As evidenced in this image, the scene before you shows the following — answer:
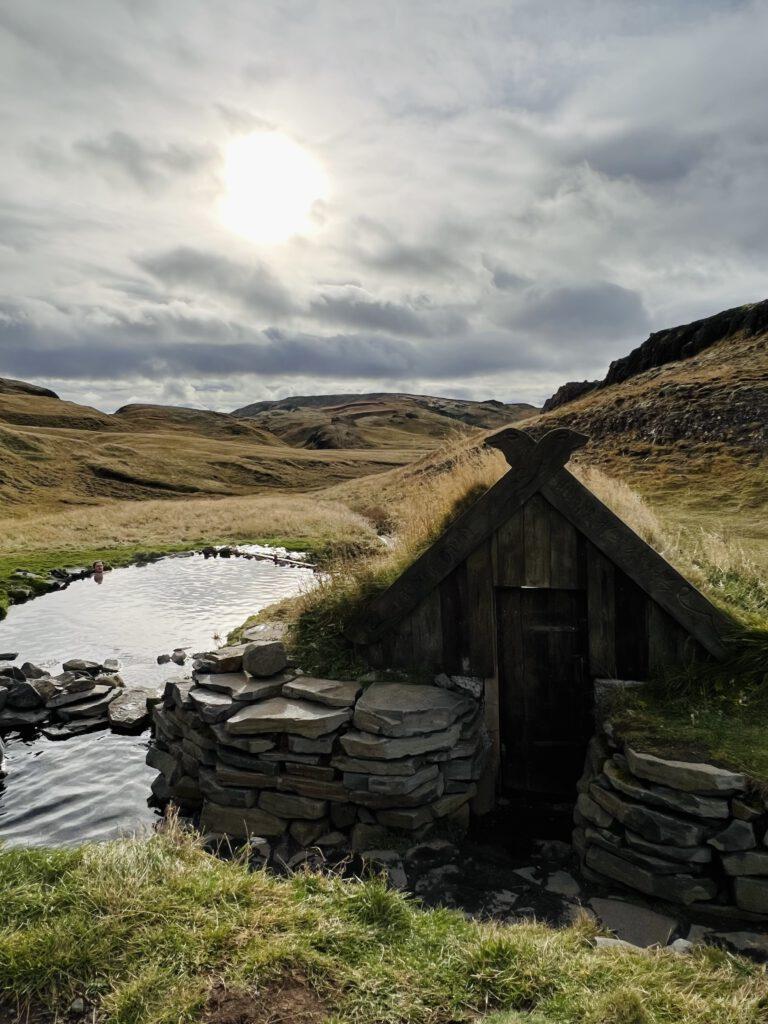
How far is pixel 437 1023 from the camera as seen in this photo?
3723 mm

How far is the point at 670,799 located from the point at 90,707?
33.9 ft

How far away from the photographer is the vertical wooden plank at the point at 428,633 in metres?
8.17

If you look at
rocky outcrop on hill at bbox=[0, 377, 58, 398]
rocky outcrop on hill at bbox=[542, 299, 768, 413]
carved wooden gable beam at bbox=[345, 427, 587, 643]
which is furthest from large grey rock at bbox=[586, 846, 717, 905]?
rocky outcrop on hill at bbox=[0, 377, 58, 398]

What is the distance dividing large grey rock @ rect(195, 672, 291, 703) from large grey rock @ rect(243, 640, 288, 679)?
10 centimetres

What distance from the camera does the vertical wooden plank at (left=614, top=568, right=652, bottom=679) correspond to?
7.48 m

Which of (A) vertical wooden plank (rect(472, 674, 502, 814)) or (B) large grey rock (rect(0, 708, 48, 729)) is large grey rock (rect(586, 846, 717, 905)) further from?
(B) large grey rock (rect(0, 708, 48, 729))

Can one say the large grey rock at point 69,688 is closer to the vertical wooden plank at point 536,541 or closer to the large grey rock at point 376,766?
the large grey rock at point 376,766

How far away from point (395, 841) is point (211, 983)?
3354 mm

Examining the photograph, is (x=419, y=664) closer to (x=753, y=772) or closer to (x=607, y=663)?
(x=607, y=663)

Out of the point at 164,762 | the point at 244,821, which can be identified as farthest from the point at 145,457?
the point at 244,821

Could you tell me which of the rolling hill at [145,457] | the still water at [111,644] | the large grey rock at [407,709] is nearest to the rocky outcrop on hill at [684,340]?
the rolling hill at [145,457]

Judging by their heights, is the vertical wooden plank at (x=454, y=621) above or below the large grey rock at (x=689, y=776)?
above

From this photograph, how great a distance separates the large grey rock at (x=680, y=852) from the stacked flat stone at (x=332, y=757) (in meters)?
2.20

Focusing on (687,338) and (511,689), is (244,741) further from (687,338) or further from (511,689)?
(687,338)
